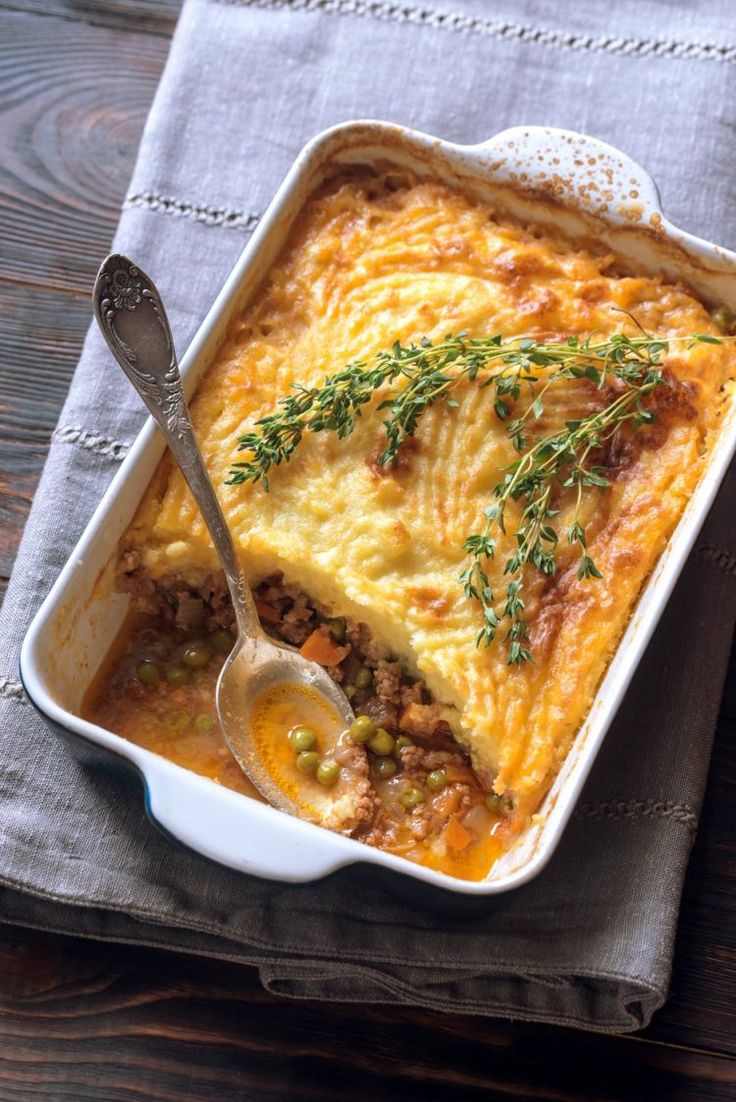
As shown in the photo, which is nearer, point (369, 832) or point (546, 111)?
point (369, 832)

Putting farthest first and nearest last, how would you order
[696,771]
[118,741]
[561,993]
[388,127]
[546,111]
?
[546,111], [388,127], [696,771], [561,993], [118,741]

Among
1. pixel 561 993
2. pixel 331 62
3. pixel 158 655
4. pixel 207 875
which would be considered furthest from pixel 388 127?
pixel 561 993

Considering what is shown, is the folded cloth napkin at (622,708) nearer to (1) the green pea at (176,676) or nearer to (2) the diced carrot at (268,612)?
(1) the green pea at (176,676)

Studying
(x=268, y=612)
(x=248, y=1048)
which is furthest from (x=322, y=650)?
(x=248, y=1048)

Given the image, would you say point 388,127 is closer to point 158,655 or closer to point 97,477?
point 97,477

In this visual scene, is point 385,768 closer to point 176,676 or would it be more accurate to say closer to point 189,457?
point 176,676

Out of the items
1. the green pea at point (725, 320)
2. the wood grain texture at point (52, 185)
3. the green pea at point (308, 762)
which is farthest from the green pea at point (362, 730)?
the green pea at point (725, 320)
